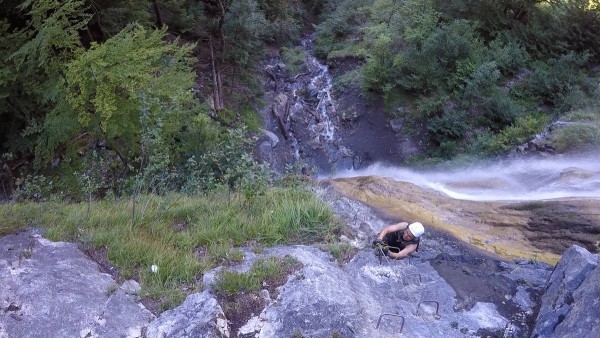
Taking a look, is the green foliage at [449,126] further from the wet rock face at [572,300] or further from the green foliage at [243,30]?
the wet rock face at [572,300]

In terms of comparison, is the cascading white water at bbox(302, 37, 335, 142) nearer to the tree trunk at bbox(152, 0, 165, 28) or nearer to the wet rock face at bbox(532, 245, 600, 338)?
the tree trunk at bbox(152, 0, 165, 28)

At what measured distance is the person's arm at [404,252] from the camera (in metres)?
5.11

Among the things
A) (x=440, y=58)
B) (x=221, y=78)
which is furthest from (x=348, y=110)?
(x=221, y=78)

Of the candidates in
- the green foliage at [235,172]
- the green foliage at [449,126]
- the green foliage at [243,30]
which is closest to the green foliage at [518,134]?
the green foliage at [449,126]

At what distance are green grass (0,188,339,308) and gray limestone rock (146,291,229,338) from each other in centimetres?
17

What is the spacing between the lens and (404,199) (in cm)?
798

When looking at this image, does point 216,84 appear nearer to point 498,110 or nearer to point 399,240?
point 498,110

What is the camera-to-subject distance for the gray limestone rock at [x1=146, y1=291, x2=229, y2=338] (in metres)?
3.75

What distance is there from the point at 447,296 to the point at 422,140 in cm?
929

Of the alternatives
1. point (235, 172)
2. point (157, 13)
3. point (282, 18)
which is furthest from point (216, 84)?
point (235, 172)

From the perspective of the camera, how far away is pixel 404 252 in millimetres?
5203

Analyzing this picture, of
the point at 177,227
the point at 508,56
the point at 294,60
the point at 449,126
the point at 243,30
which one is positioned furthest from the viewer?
the point at 294,60

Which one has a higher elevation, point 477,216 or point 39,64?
point 39,64

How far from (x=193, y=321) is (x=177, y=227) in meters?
1.89
